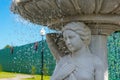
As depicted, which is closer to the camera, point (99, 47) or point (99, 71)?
point (99, 71)

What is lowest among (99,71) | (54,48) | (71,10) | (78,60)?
(99,71)

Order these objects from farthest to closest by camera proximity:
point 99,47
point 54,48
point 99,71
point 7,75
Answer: point 7,75 < point 54,48 < point 99,47 < point 99,71

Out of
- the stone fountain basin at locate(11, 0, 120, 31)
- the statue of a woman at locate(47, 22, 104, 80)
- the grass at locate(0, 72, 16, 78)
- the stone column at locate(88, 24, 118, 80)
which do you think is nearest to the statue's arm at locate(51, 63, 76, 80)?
the statue of a woman at locate(47, 22, 104, 80)

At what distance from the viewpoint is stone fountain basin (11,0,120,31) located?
160 inches

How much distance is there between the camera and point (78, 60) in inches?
164

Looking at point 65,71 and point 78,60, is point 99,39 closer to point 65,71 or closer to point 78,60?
point 78,60

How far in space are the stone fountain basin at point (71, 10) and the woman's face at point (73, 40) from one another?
0.75 feet

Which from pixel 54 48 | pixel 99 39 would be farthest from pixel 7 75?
pixel 99 39

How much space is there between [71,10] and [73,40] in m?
0.32

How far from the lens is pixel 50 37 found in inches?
184

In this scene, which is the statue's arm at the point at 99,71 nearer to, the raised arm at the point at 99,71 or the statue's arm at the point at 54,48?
the raised arm at the point at 99,71

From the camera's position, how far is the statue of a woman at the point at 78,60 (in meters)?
4.10

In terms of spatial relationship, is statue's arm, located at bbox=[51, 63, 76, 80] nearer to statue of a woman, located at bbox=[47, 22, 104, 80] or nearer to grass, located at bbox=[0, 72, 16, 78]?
statue of a woman, located at bbox=[47, 22, 104, 80]

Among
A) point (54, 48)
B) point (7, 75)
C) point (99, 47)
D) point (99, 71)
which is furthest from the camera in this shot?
point (7, 75)
